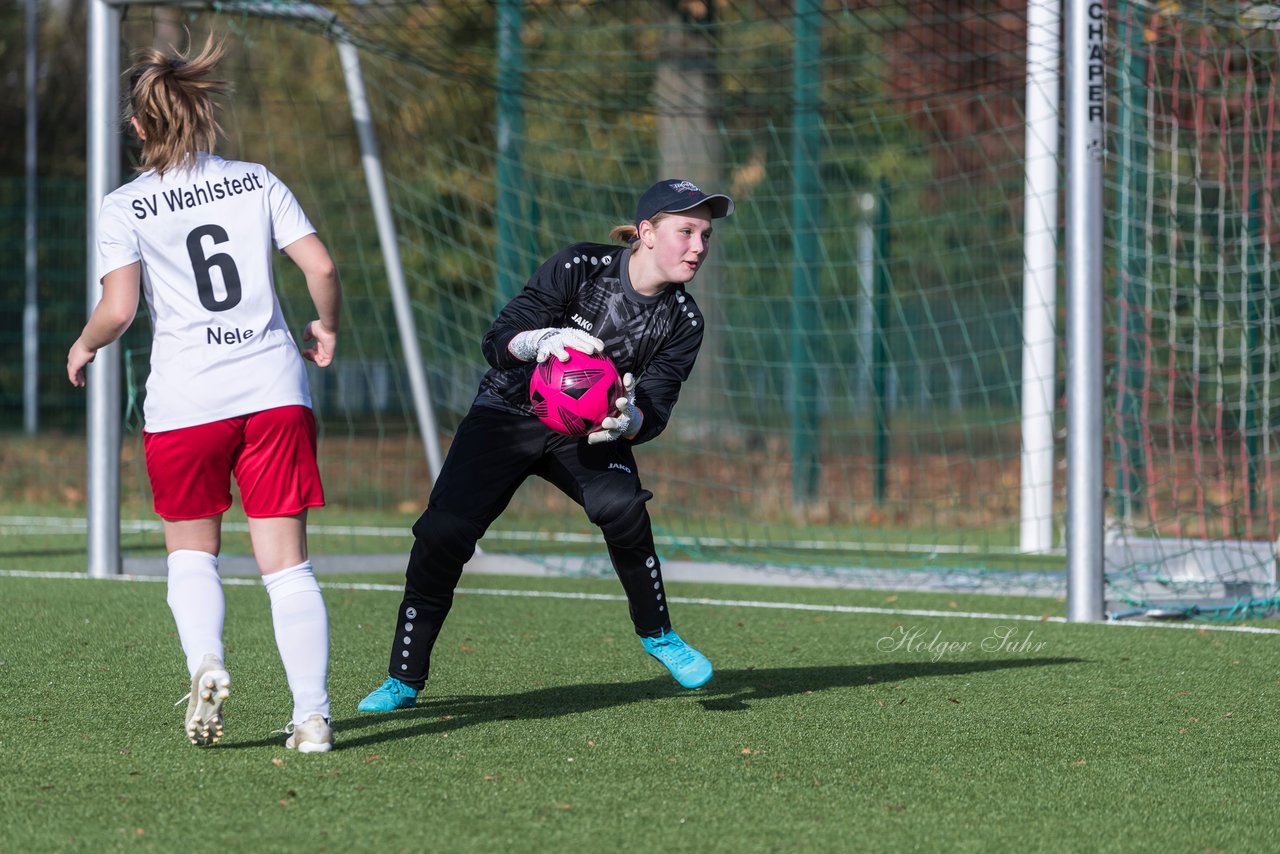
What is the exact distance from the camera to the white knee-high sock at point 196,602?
3.98 m

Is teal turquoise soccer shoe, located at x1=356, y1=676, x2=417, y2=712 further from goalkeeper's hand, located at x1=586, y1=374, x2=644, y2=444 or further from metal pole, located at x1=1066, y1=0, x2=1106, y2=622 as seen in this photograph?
metal pole, located at x1=1066, y1=0, x2=1106, y2=622

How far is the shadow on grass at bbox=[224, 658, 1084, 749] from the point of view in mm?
4496

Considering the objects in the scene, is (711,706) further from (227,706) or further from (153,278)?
(153,278)

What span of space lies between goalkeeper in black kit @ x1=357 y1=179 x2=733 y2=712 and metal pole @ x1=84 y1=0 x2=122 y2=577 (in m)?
3.65

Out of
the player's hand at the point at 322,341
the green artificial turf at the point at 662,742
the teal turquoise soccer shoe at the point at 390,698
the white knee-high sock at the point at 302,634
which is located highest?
the player's hand at the point at 322,341

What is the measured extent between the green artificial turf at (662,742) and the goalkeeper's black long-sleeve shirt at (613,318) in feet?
3.24

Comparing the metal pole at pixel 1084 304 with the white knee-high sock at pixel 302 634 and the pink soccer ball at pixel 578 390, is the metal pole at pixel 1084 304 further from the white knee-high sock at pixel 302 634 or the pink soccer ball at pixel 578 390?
the white knee-high sock at pixel 302 634

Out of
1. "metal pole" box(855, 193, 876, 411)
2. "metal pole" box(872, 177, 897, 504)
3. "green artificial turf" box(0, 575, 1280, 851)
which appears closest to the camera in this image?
"green artificial turf" box(0, 575, 1280, 851)

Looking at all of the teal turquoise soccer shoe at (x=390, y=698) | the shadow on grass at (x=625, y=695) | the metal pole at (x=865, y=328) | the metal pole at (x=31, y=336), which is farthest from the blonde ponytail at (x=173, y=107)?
the metal pole at (x=31, y=336)

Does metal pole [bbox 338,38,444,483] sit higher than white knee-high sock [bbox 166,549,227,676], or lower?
higher

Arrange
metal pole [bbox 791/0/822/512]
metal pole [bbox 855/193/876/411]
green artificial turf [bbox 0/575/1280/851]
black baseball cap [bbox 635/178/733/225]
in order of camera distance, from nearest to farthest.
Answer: green artificial turf [bbox 0/575/1280/851]
black baseball cap [bbox 635/178/733/225]
metal pole [bbox 791/0/822/512]
metal pole [bbox 855/193/876/411]

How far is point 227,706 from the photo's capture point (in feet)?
15.5

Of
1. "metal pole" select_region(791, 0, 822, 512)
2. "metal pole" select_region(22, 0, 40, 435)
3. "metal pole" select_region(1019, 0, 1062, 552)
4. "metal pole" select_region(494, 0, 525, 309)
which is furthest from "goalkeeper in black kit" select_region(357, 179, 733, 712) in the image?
"metal pole" select_region(22, 0, 40, 435)

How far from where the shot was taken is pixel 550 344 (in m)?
4.37
